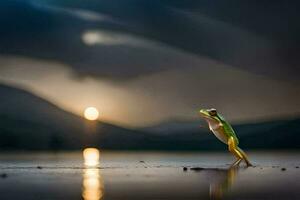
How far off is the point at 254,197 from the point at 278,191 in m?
3.06

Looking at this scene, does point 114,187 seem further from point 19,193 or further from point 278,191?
point 278,191

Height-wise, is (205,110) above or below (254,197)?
above

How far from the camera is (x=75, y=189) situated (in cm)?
2806

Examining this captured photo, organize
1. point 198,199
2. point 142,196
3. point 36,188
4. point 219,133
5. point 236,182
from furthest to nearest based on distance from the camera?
point 219,133 → point 236,182 → point 36,188 → point 142,196 → point 198,199

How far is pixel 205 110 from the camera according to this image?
49562 millimetres

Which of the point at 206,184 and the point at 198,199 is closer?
the point at 198,199

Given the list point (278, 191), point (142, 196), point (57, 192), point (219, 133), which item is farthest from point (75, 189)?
point (219, 133)

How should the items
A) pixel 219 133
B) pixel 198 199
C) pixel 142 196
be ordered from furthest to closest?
pixel 219 133 → pixel 142 196 → pixel 198 199

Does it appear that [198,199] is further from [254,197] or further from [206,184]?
[206,184]

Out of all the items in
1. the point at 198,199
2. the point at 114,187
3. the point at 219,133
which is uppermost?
the point at 219,133

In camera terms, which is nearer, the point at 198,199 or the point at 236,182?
the point at 198,199

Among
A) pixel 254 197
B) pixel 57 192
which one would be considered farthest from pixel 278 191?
pixel 57 192

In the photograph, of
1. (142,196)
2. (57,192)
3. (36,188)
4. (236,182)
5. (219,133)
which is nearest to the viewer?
(142,196)

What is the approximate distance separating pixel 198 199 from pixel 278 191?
16.5 ft
